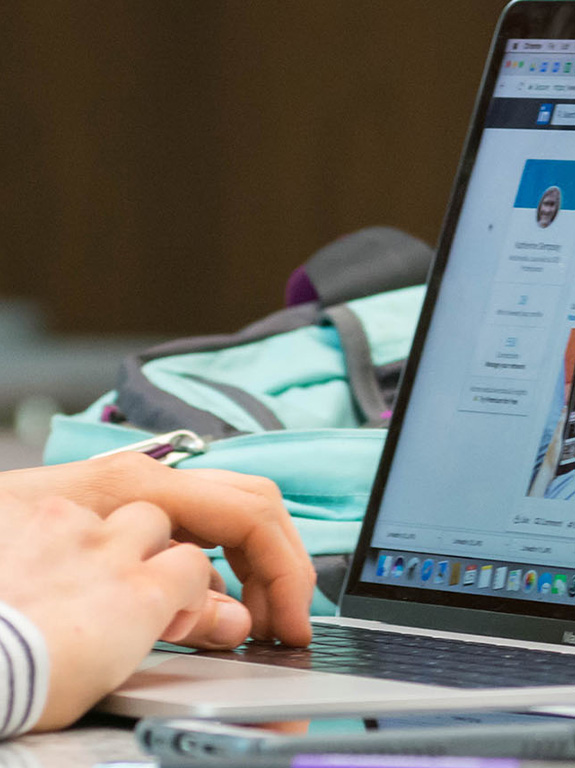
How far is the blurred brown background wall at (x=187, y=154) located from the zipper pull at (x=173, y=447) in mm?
3144

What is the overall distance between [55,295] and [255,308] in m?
0.74

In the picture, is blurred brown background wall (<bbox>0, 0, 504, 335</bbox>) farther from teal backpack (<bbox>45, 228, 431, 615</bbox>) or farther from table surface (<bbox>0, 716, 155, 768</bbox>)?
table surface (<bbox>0, 716, 155, 768</bbox>)

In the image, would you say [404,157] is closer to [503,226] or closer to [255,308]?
[255,308]

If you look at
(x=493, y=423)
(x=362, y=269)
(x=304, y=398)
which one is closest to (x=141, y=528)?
(x=493, y=423)

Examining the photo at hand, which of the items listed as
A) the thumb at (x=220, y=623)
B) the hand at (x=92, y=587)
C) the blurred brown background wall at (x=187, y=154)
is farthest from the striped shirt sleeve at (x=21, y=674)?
the blurred brown background wall at (x=187, y=154)

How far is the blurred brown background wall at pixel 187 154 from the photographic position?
406cm

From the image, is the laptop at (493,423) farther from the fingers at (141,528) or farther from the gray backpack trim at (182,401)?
the gray backpack trim at (182,401)

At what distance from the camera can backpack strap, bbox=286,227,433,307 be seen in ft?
3.96

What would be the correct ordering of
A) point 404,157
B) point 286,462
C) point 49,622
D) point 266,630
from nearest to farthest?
point 49,622
point 266,630
point 286,462
point 404,157

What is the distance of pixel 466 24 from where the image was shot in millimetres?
3768

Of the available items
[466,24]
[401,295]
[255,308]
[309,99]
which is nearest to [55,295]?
[255,308]

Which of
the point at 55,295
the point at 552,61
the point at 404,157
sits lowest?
the point at 55,295

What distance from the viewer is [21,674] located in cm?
47

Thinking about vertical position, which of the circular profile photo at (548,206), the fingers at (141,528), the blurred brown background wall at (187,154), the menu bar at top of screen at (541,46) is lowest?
the blurred brown background wall at (187,154)
